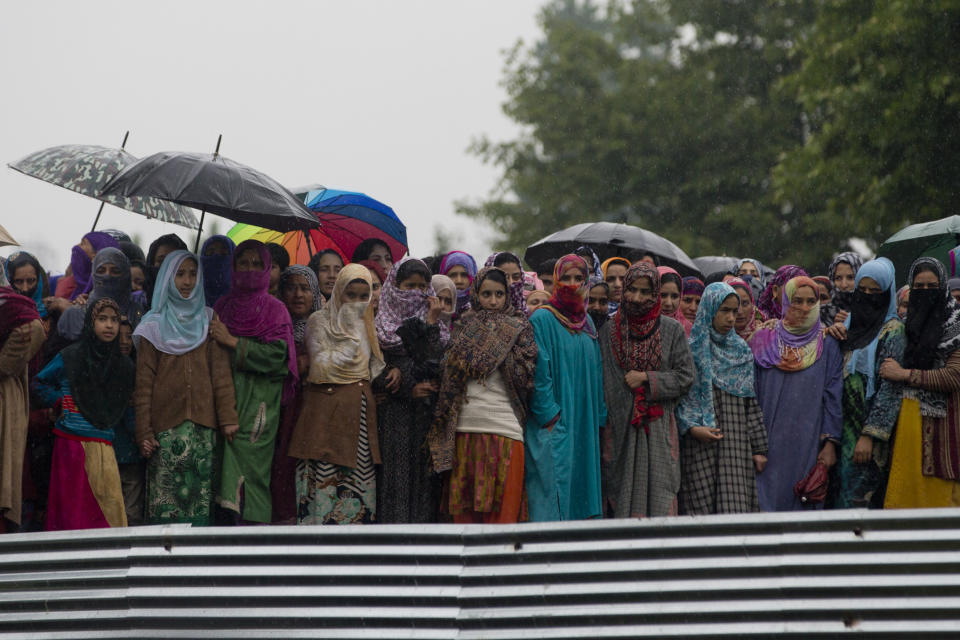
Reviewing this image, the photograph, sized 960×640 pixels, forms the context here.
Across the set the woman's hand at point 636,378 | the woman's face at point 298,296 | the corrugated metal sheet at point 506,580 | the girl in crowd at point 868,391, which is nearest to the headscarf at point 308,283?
the woman's face at point 298,296

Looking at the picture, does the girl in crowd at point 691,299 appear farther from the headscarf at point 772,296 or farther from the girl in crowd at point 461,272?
the girl in crowd at point 461,272

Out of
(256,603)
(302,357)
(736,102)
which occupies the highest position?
(736,102)

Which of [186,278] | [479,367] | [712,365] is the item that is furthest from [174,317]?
[712,365]

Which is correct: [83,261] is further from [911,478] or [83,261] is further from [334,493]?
[911,478]

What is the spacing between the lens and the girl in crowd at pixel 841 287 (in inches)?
288

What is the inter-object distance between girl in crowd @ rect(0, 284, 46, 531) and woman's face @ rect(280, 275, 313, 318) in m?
1.54

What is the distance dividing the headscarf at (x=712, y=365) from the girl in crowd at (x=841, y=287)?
0.86m

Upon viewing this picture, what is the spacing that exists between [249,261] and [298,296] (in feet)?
1.51

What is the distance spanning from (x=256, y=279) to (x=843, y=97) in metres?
9.61

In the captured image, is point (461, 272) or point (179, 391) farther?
point (461, 272)

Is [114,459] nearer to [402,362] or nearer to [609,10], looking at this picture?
[402,362]

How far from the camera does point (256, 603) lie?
435 centimetres

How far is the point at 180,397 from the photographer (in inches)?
251

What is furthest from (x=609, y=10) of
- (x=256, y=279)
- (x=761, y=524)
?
(x=761, y=524)
